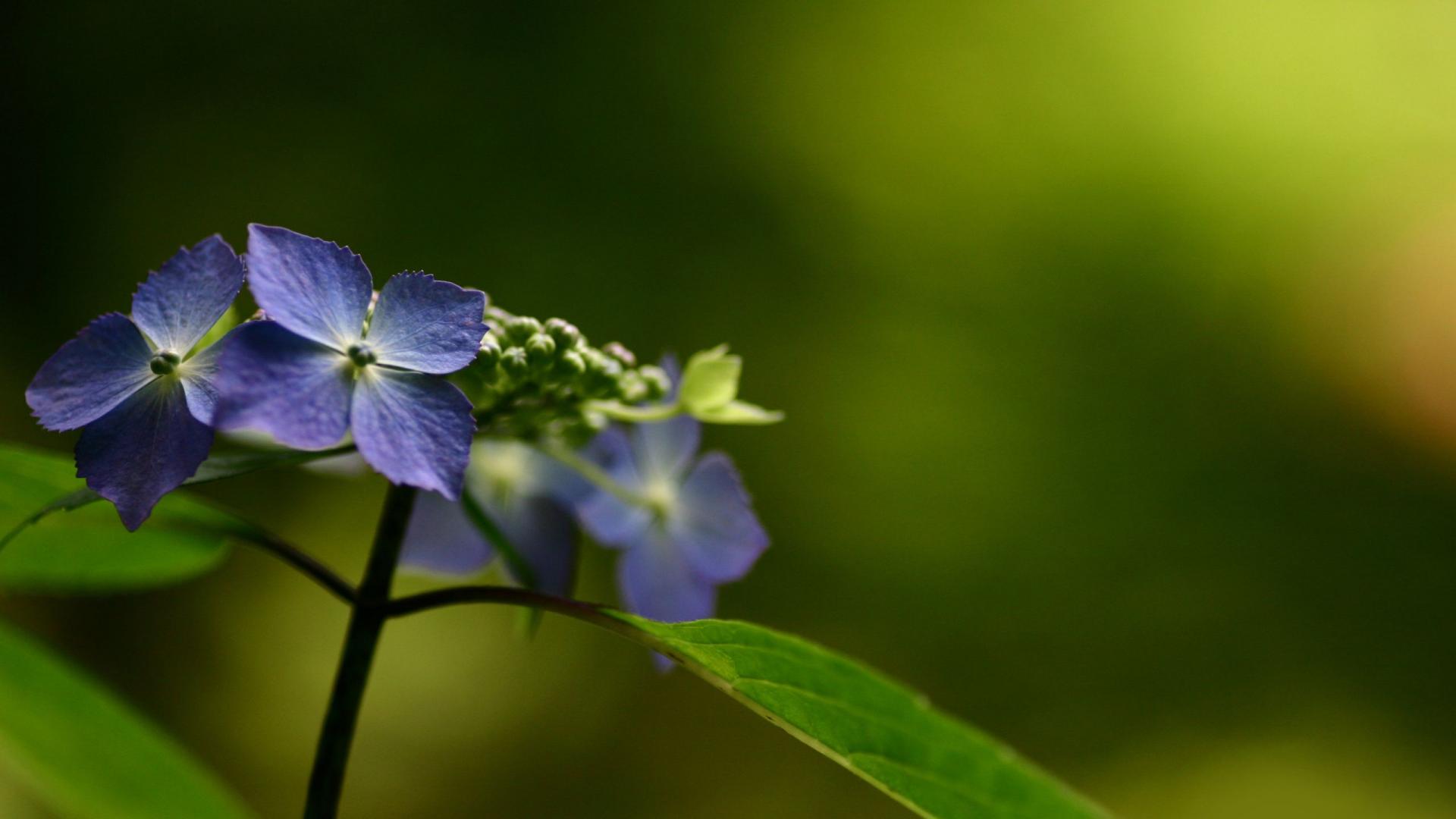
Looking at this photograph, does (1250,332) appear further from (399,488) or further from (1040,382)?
(399,488)

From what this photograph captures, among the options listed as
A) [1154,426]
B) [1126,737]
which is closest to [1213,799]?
[1126,737]

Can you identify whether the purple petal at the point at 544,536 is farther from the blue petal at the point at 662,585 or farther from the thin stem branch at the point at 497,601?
the thin stem branch at the point at 497,601

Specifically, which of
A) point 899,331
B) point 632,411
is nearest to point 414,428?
point 632,411

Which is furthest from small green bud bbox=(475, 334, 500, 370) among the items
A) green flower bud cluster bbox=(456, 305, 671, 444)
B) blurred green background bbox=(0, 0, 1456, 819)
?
blurred green background bbox=(0, 0, 1456, 819)

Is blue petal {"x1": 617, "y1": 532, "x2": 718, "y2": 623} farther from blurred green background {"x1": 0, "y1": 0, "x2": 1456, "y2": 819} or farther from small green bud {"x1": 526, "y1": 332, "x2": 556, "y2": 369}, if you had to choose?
blurred green background {"x1": 0, "y1": 0, "x2": 1456, "y2": 819}

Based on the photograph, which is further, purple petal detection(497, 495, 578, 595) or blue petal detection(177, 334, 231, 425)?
purple petal detection(497, 495, 578, 595)

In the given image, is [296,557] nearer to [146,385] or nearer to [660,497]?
[146,385]

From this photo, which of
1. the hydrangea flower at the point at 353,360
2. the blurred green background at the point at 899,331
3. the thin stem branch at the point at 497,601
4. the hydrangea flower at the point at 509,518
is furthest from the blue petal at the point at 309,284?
the blurred green background at the point at 899,331
